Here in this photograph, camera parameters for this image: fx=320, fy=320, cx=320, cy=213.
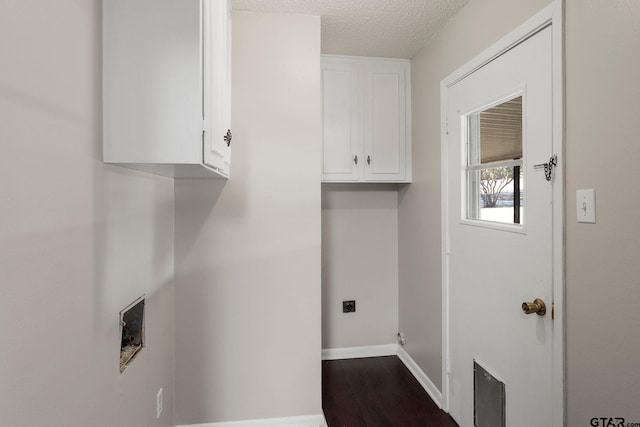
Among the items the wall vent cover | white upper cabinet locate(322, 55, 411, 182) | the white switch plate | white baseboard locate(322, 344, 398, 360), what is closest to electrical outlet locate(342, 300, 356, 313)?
white baseboard locate(322, 344, 398, 360)

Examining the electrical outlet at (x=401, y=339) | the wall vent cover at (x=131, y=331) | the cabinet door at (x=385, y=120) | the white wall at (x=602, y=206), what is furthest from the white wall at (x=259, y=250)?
the white wall at (x=602, y=206)

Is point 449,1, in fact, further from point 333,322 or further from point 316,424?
point 316,424

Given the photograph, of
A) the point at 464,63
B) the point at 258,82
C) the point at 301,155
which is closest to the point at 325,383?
the point at 301,155

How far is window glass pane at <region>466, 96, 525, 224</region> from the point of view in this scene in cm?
145

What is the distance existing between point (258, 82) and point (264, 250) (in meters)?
0.99

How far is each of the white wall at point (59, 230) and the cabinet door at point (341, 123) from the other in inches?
58.4

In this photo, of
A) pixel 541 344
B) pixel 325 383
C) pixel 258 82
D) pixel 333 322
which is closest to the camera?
pixel 541 344

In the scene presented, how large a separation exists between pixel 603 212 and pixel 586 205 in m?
0.06

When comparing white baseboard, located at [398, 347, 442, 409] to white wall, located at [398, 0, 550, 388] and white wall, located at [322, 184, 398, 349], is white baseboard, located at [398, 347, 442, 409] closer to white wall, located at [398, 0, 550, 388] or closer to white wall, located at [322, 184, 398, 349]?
white wall, located at [398, 0, 550, 388]

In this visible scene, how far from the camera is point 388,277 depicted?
279 centimetres

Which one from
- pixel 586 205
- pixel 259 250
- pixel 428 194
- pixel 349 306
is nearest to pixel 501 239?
pixel 586 205

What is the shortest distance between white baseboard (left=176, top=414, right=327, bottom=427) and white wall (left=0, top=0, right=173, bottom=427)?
30.1 inches

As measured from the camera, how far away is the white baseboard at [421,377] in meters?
2.11

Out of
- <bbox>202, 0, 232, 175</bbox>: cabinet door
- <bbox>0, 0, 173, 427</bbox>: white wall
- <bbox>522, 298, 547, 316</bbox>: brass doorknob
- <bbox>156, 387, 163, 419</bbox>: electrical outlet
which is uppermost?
<bbox>202, 0, 232, 175</bbox>: cabinet door
